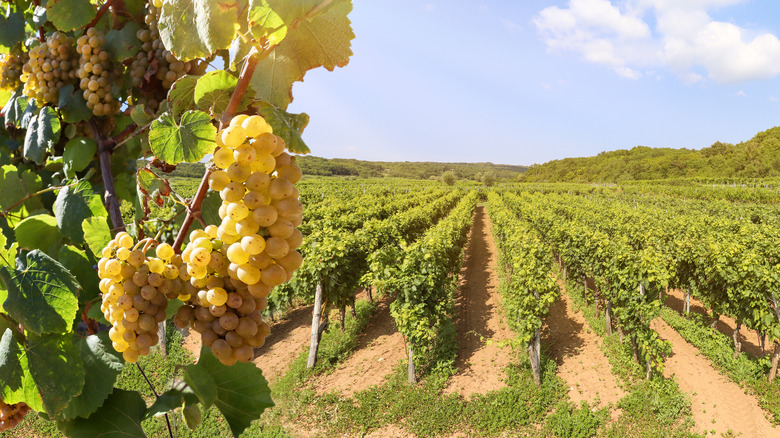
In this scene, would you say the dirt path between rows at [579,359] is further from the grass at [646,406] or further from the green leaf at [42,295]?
the green leaf at [42,295]

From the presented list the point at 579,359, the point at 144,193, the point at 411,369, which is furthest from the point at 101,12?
the point at 579,359

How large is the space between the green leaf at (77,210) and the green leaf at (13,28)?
2.36 feet

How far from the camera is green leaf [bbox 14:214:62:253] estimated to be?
112cm

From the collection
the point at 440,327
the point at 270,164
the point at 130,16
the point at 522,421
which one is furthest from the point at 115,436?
the point at 440,327

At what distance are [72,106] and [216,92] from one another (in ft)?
3.01

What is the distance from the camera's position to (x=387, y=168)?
460 ft

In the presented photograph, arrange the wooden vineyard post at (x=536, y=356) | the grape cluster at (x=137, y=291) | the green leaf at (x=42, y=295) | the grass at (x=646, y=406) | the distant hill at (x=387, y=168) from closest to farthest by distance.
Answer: the grape cluster at (x=137, y=291) → the green leaf at (x=42, y=295) → the grass at (x=646, y=406) → the wooden vineyard post at (x=536, y=356) → the distant hill at (x=387, y=168)

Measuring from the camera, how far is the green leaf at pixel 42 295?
835 millimetres

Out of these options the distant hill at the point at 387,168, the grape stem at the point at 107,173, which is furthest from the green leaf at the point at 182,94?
the distant hill at the point at 387,168

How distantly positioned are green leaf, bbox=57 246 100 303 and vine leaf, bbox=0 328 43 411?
18 cm

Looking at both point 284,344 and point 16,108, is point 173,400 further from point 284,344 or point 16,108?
point 284,344

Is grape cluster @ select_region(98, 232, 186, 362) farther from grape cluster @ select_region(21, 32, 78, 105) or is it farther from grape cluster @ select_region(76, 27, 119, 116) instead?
grape cluster @ select_region(21, 32, 78, 105)

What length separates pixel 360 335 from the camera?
10445 mm

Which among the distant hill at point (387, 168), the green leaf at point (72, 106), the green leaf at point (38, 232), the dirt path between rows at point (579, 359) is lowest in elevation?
the dirt path between rows at point (579, 359)
